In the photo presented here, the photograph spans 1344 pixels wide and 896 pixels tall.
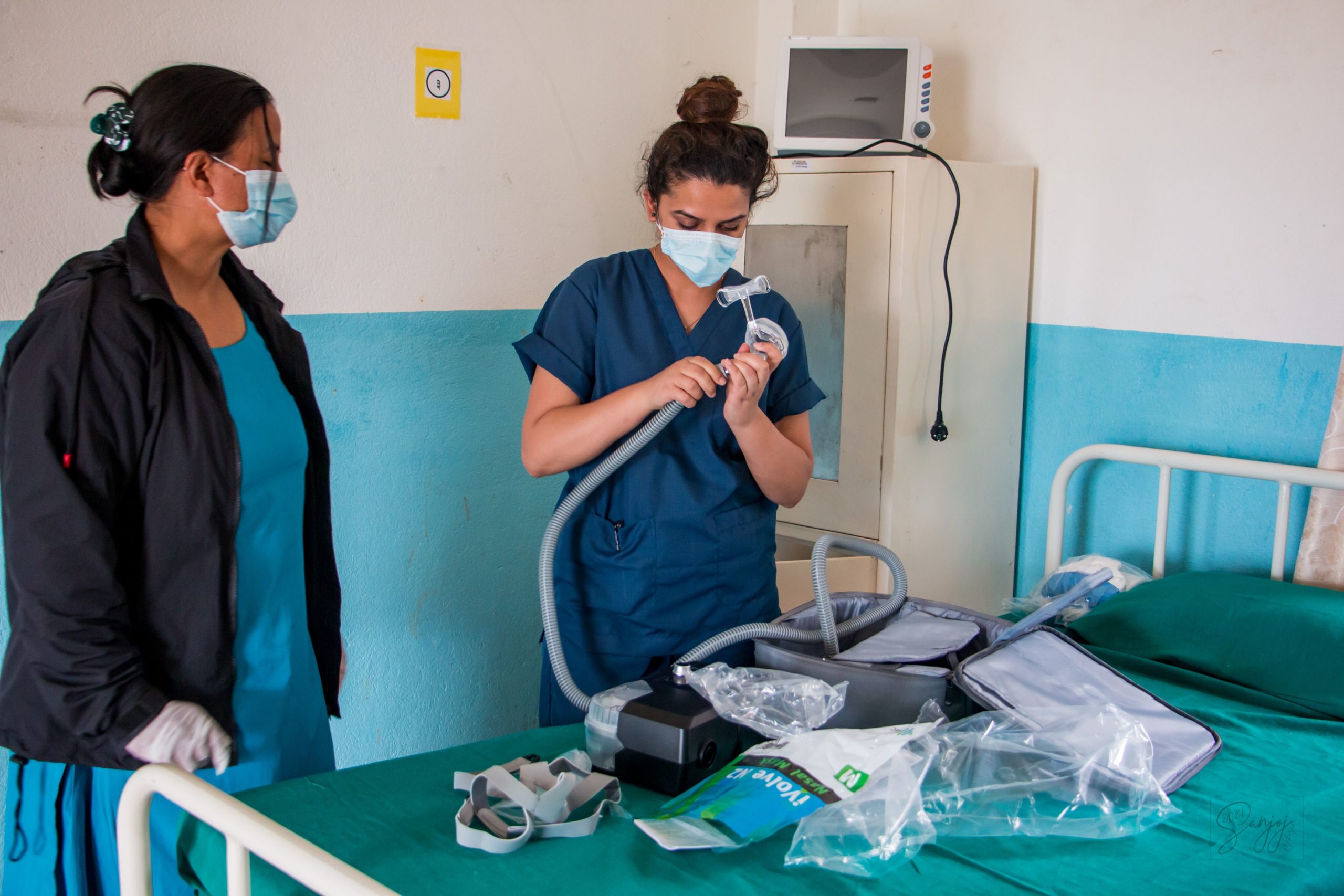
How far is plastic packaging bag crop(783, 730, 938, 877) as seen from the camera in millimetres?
1026

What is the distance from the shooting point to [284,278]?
192 centimetres

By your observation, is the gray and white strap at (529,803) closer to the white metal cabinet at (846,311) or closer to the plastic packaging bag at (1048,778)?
the plastic packaging bag at (1048,778)

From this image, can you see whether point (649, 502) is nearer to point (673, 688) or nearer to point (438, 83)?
point (673, 688)

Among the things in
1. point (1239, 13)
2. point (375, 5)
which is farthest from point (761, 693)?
point (1239, 13)

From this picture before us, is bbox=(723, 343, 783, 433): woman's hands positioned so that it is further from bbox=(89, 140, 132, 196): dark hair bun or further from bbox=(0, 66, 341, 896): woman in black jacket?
bbox=(89, 140, 132, 196): dark hair bun

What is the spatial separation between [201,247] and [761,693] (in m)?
0.88

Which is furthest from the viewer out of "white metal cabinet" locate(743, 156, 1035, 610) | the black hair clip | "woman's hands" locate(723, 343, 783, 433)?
"white metal cabinet" locate(743, 156, 1035, 610)

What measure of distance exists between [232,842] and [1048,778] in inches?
34.7

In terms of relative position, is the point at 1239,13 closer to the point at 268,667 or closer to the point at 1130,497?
the point at 1130,497

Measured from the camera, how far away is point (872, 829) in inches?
41.8

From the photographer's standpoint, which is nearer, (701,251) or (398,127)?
(701,251)

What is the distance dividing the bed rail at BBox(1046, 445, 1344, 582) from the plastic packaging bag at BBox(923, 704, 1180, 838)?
0.90m

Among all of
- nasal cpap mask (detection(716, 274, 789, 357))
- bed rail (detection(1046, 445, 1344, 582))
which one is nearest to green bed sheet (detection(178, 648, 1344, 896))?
nasal cpap mask (detection(716, 274, 789, 357))

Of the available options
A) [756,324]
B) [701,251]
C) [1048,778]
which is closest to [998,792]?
[1048,778]
